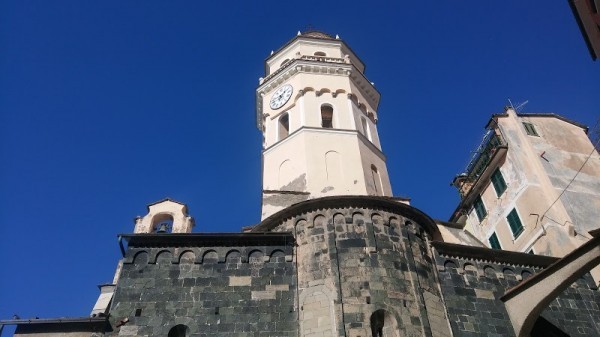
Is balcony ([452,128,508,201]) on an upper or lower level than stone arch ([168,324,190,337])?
upper

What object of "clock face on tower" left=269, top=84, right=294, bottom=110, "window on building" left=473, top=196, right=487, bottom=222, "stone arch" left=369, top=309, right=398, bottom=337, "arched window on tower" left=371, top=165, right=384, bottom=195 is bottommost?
"stone arch" left=369, top=309, right=398, bottom=337

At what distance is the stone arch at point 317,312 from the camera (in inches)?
480

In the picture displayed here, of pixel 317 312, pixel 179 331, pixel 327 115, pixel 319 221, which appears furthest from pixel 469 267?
pixel 327 115

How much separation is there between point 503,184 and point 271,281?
430 inches

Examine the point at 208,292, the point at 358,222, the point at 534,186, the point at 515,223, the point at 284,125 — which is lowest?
the point at 208,292

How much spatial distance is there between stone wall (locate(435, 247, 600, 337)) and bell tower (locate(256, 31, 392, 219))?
13.3 ft

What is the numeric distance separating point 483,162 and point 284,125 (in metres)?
8.30

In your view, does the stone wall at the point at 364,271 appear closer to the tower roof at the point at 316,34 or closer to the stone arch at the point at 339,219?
the stone arch at the point at 339,219

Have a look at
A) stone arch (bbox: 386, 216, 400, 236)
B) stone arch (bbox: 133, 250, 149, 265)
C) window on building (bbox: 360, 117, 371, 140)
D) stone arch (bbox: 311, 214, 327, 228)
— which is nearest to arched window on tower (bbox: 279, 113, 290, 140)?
window on building (bbox: 360, 117, 371, 140)

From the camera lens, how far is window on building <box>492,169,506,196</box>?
20.3 metres

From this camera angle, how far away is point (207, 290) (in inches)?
524

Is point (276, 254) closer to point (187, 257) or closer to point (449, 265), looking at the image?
point (187, 257)

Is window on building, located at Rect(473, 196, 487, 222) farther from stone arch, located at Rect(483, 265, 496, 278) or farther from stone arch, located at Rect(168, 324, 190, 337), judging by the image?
stone arch, located at Rect(168, 324, 190, 337)

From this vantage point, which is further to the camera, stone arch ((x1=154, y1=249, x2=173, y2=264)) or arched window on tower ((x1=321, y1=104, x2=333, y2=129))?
arched window on tower ((x1=321, y1=104, x2=333, y2=129))
